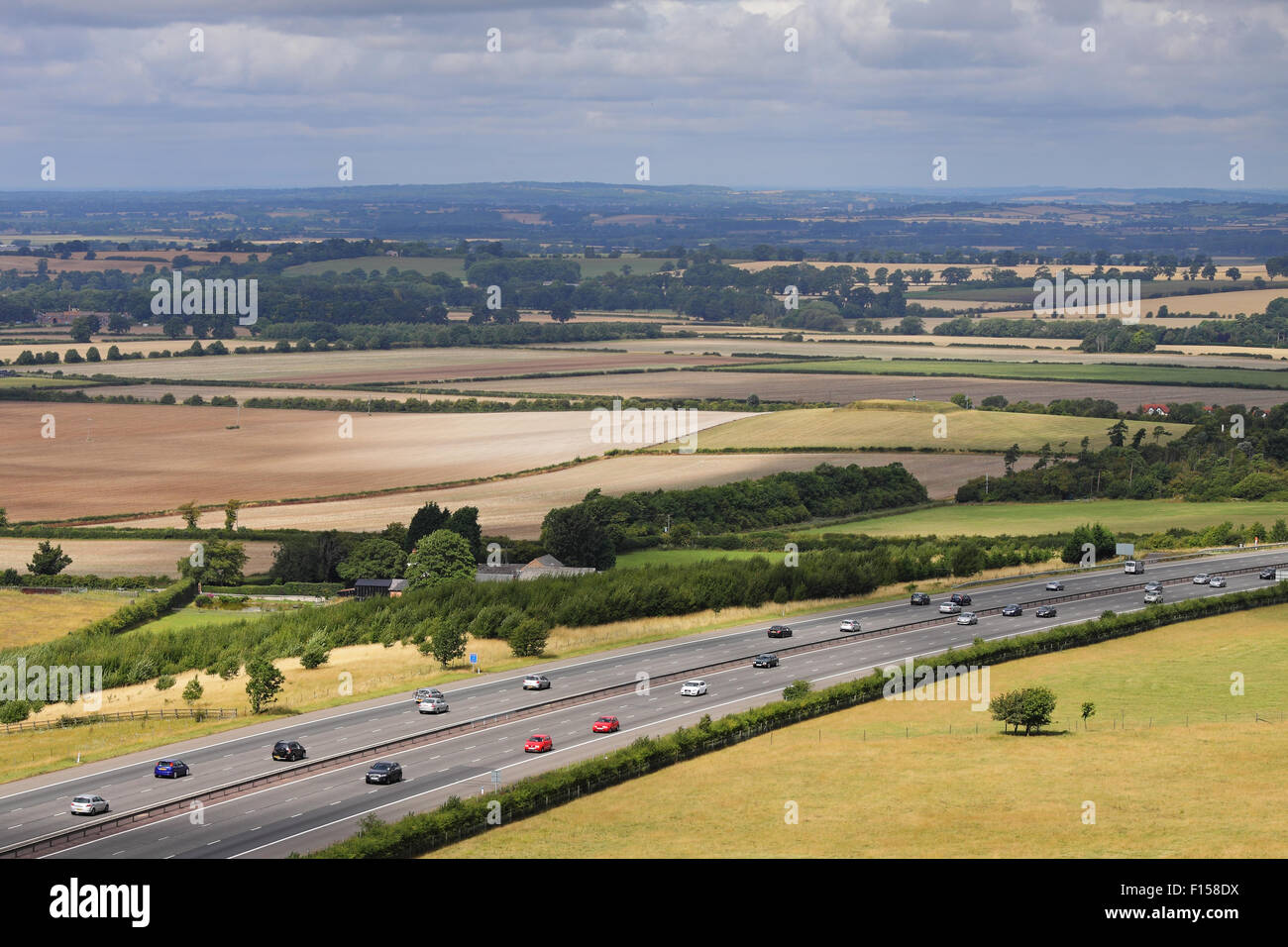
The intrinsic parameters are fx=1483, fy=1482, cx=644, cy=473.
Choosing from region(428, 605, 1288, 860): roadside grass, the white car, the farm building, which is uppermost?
the farm building

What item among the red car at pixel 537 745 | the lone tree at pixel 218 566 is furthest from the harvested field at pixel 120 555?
the red car at pixel 537 745

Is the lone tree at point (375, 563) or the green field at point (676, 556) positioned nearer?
the lone tree at point (375, 563)

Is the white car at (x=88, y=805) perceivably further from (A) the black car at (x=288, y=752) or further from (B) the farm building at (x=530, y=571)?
(B) the farm building at (x=530, y=571)

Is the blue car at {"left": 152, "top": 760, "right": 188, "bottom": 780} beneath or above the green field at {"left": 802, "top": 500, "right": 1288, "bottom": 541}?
beneath

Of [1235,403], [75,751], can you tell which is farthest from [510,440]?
[75,751]

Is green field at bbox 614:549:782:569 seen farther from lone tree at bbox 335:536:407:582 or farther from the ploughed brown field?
the ploughed brown field

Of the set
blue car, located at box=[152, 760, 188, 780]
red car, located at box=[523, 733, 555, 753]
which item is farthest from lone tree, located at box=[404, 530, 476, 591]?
blue car, located at box=[152, 760, 188, 780]
